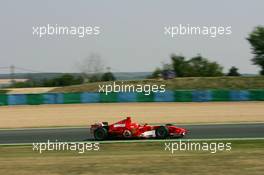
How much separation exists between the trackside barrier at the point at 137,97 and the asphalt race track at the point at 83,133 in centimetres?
1597

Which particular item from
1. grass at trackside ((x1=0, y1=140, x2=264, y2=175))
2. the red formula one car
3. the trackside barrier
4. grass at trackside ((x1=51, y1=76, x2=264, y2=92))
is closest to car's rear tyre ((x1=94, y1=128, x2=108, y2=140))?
the red formula one car

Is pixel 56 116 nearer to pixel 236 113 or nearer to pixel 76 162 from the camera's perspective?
pixel 236 113

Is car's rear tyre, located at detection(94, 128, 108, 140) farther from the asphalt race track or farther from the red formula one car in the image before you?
the asphalt race track

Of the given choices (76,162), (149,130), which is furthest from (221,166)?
(149,130)

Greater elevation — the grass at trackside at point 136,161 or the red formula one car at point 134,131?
the red formula one car at point 134,131

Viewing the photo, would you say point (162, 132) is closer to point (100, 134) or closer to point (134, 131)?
point (134, 131)

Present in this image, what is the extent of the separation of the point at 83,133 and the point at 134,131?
3180 mm

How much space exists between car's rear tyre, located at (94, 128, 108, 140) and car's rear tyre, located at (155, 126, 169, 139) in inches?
71.6

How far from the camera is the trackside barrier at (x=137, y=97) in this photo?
39281 millimetres

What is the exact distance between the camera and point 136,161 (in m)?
13.1

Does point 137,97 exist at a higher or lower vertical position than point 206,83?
lower

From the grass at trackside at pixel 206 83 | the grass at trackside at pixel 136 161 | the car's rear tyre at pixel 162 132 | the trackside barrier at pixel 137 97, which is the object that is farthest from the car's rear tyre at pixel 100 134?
the grass at trackside at pixel 206 83

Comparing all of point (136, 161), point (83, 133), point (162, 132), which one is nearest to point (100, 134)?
point (162, 132)

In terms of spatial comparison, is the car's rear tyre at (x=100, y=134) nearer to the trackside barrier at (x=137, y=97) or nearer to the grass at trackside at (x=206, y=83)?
the trackside barrier at (x=137, y=97)
